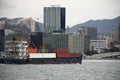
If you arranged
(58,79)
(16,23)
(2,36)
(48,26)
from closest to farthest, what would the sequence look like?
(58,79)
(2,36)
(48,26)
(16,23)

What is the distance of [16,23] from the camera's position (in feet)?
450

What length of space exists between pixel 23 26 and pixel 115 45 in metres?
23.4

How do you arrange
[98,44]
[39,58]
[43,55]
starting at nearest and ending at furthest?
[39,58]
[43,55]
[98,44]

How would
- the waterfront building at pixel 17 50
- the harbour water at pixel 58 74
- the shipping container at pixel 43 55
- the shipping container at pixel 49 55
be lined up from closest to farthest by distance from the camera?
1. the harbour water at pixel 58 74
2. the shipping container at pixel 43 55
3. the shipping container at pixel 49 55
4. the waterfront building at pixel 17 50

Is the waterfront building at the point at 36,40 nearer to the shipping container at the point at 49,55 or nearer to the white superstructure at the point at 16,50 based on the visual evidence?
the white superstructure at the point at 16,50

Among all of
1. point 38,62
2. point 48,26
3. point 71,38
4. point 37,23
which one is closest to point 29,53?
point 38,62

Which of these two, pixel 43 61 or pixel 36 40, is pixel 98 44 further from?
pixel 43 61

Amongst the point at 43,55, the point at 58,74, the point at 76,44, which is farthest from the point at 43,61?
the point at 76,44

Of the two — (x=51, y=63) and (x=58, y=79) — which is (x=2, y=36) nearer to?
(x=51, y=63)

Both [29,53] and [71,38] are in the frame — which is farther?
[71,38]

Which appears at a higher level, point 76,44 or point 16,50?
point 16,50

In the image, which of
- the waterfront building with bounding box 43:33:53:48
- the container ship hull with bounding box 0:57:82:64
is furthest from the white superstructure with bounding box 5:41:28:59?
the waterfront building with bounding box 43:33:53:48

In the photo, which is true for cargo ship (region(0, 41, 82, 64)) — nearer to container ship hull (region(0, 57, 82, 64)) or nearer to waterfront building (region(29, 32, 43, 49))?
container ship hull (region(0, 57, 82, 64))

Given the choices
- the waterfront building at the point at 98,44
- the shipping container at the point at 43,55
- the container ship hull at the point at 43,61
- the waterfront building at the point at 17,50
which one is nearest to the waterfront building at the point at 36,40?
the waterfront building at the point at 17,50
